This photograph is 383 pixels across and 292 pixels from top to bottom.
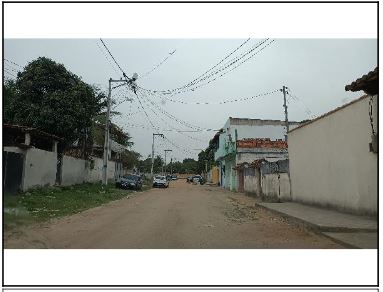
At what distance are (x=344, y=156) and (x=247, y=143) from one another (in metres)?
25.1

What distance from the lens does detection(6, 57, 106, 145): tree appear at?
2306 centimetres

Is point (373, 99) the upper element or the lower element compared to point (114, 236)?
upper

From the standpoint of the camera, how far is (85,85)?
25.2 metres

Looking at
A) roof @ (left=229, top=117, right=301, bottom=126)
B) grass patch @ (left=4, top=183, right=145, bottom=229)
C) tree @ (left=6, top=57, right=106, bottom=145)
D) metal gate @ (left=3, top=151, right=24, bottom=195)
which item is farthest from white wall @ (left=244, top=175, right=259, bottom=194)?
metal gate @ (left=3, top=151, right=24, bottom=195)

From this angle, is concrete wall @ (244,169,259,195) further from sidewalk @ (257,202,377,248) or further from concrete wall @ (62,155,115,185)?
sidewalk @ (257,202,377,248)

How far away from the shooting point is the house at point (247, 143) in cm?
3769

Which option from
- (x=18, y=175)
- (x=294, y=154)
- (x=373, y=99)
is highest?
(x=373, y=99)

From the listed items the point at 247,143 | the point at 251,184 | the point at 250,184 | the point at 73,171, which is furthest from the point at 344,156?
the point at 247,143

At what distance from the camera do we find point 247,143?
38.0 metres

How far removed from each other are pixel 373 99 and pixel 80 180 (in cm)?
2315

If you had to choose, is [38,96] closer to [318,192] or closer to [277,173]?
[277,173]

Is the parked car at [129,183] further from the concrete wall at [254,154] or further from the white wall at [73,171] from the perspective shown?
the concrete wall at [254,154]

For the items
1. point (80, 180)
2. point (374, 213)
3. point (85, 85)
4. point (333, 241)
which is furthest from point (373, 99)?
point (80, 180)

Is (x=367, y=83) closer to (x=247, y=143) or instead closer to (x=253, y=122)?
(x=247, y=143)
